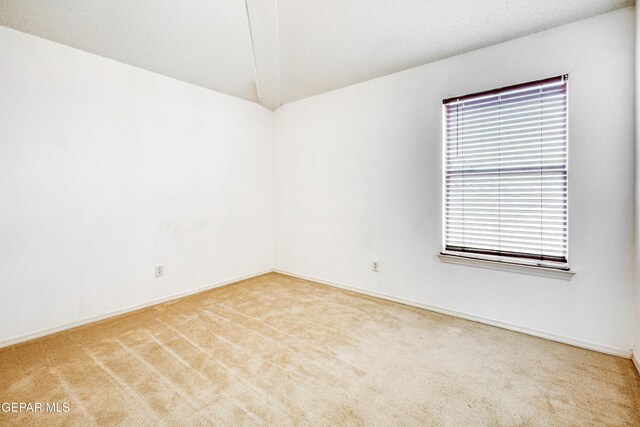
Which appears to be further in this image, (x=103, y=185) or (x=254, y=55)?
(x=254, y=55)

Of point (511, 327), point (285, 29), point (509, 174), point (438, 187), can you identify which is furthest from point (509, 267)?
point (285, 29)

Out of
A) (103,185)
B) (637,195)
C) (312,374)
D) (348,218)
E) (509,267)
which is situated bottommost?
(312,374)

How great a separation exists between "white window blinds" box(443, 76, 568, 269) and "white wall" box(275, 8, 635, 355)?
92 millimetres

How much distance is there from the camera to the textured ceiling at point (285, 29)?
218cm

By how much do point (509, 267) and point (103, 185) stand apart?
3720mm

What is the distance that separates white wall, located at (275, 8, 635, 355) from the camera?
2113mm

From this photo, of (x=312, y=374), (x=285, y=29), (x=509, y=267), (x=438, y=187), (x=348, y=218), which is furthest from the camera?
(x=348, y=218)

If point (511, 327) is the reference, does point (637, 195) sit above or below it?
above

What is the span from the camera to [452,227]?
2.87 meters

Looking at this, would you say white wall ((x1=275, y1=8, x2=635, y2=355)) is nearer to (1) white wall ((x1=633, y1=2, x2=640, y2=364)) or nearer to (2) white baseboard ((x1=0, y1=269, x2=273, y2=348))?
(1) white wall ((x1=633, y1=2, x2=640, y2=364))

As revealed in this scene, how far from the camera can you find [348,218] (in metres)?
3.63

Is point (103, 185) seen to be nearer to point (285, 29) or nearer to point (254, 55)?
point (254, 55)

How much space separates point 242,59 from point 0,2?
1765 mm

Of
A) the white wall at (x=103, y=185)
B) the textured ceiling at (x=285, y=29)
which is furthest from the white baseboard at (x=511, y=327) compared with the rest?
the textured ceiling at (x=285, y=29)
